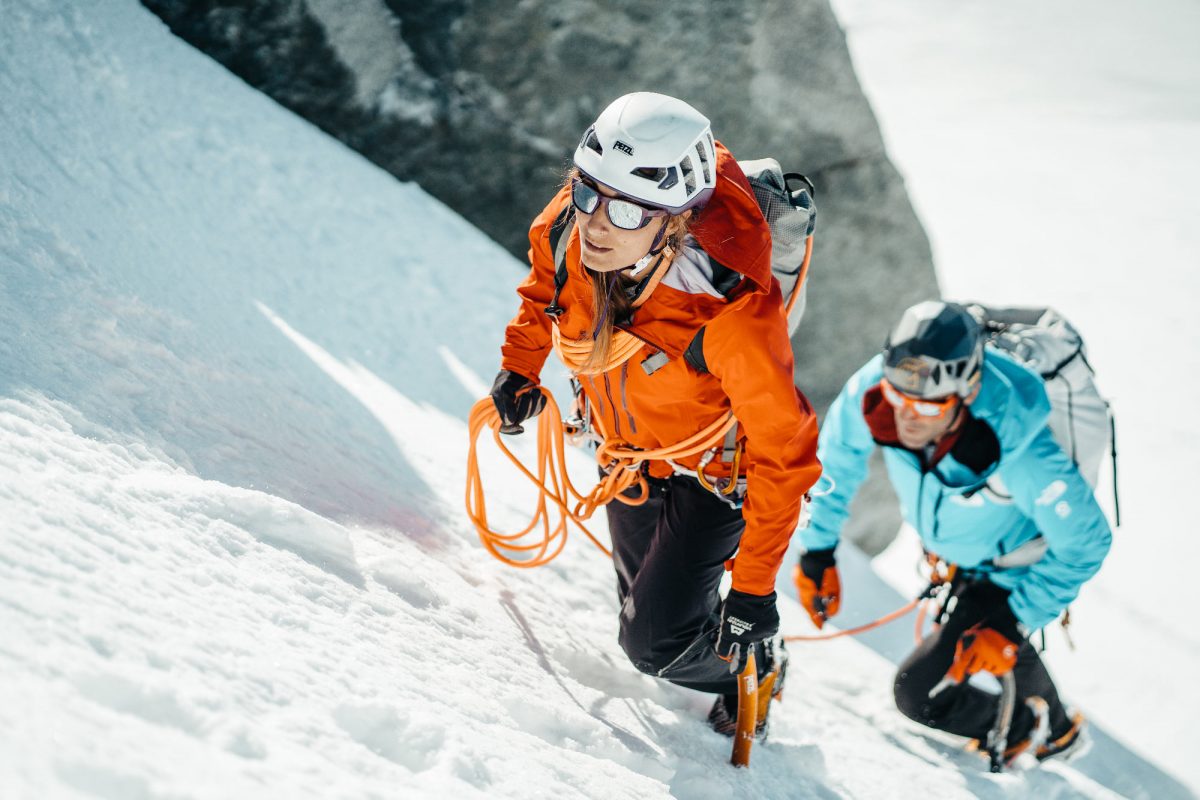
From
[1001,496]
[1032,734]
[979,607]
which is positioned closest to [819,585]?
[979,607]

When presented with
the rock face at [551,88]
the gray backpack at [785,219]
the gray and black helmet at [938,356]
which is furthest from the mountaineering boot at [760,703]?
the rock face at [551,88]

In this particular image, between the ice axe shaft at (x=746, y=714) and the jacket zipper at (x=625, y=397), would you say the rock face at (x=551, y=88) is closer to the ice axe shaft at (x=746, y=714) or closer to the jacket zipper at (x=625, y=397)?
the jacket zipper at (x=625, y=397)

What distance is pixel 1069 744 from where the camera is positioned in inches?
163

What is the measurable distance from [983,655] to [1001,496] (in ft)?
2.33

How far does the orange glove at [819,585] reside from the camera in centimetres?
412

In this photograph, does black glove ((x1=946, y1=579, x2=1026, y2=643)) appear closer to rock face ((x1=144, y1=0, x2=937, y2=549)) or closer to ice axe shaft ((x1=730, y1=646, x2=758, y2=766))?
ice axe shaft ((x1=730, y1=646, x2=758, y2=766))

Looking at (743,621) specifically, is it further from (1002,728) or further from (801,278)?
(1002,728)

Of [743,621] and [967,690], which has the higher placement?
[743,621]

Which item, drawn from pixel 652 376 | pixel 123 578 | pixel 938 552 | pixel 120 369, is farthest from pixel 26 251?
pixel 938 552

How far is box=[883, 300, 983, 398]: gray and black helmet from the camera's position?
11.7 feet

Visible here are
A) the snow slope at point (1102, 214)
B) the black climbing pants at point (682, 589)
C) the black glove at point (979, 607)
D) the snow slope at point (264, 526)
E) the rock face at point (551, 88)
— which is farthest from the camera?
the rock face at point (551, 88)

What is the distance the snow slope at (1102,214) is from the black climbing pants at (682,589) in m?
3.24

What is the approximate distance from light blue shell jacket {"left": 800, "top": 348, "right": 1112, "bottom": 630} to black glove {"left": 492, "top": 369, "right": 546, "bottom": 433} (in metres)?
1.61

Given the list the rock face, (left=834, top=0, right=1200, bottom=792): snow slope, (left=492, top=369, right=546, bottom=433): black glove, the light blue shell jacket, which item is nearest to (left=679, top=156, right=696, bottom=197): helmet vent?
(left=492, top=369, right=546, bottom=433): black glove
